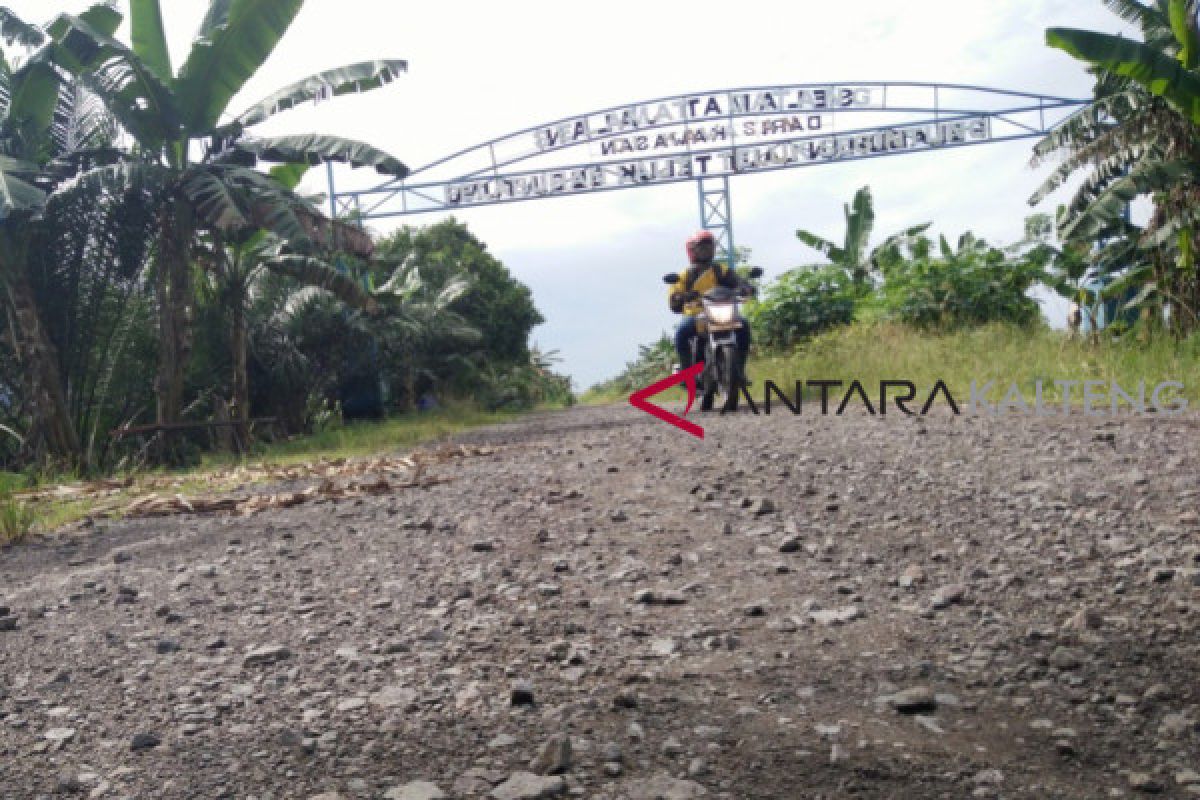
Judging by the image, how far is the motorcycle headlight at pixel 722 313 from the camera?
29.8 feet

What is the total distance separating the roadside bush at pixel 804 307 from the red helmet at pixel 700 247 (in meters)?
7.06

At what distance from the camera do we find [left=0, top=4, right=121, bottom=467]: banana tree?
437 inches

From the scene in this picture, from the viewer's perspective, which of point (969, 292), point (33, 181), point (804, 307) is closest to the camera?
point (33, 181)

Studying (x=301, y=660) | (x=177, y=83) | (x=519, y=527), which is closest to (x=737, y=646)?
(x=301, y=660)

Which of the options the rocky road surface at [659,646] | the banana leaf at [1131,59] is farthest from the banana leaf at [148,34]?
the banana leaf at [1131,59]

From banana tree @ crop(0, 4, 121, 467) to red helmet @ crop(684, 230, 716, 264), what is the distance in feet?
21.5

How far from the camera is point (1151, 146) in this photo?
11992 millimetres

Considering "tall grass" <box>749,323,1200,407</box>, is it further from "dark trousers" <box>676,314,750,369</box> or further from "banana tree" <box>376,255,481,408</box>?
"banana tree" <box>376,255,481,408</box>

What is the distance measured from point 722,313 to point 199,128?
261 inches

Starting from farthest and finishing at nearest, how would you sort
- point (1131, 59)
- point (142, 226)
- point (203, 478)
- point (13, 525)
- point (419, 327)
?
point (419, 327)
point (142, 226)
point (1131, 59)
point (203, 478)
point (13, 525)

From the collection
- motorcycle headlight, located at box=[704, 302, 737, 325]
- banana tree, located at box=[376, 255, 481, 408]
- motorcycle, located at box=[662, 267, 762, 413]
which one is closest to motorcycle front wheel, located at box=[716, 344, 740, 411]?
motorcycle, located at box=[662, 267, 762, 413]

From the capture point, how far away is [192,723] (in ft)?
7.98

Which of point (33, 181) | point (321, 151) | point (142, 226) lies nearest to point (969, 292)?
point (321, 151)

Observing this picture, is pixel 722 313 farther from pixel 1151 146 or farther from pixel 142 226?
pixel 142 226
